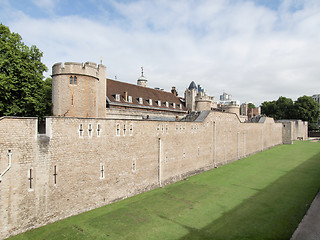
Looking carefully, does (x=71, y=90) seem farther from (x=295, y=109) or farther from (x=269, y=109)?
(x=269, y=109)

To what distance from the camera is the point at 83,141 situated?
50.5 ft

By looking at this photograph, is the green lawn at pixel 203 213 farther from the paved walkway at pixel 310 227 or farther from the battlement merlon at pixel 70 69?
the battlement merlon at pixel 70 69

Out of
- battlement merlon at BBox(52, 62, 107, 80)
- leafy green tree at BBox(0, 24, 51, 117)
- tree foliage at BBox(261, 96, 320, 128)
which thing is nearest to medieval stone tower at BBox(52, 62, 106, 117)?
battlement merlon at BBox(52, 62, 107, 80)

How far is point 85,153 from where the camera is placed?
15.5 meters

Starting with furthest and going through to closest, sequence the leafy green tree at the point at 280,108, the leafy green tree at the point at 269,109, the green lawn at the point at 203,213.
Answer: the leafy green tree at the point at 269,109 → the leafy green tree at the point at 280,108 → the green lawn at the point at 203,213

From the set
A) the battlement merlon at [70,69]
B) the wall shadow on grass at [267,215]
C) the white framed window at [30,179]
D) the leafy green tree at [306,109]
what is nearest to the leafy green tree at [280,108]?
the leafy green tree at [306,109]

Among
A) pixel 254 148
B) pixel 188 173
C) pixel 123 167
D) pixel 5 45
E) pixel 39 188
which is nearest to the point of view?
pixel 39 188

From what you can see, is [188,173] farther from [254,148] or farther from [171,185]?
[254,148]

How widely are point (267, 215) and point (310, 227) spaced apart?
292 cm

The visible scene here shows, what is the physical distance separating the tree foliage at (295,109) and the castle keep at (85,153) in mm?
71508

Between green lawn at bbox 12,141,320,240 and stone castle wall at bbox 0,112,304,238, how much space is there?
906mm

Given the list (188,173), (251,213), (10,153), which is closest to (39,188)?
(10,153)

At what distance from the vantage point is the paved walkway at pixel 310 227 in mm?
11833

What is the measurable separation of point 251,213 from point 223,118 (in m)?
18.9
